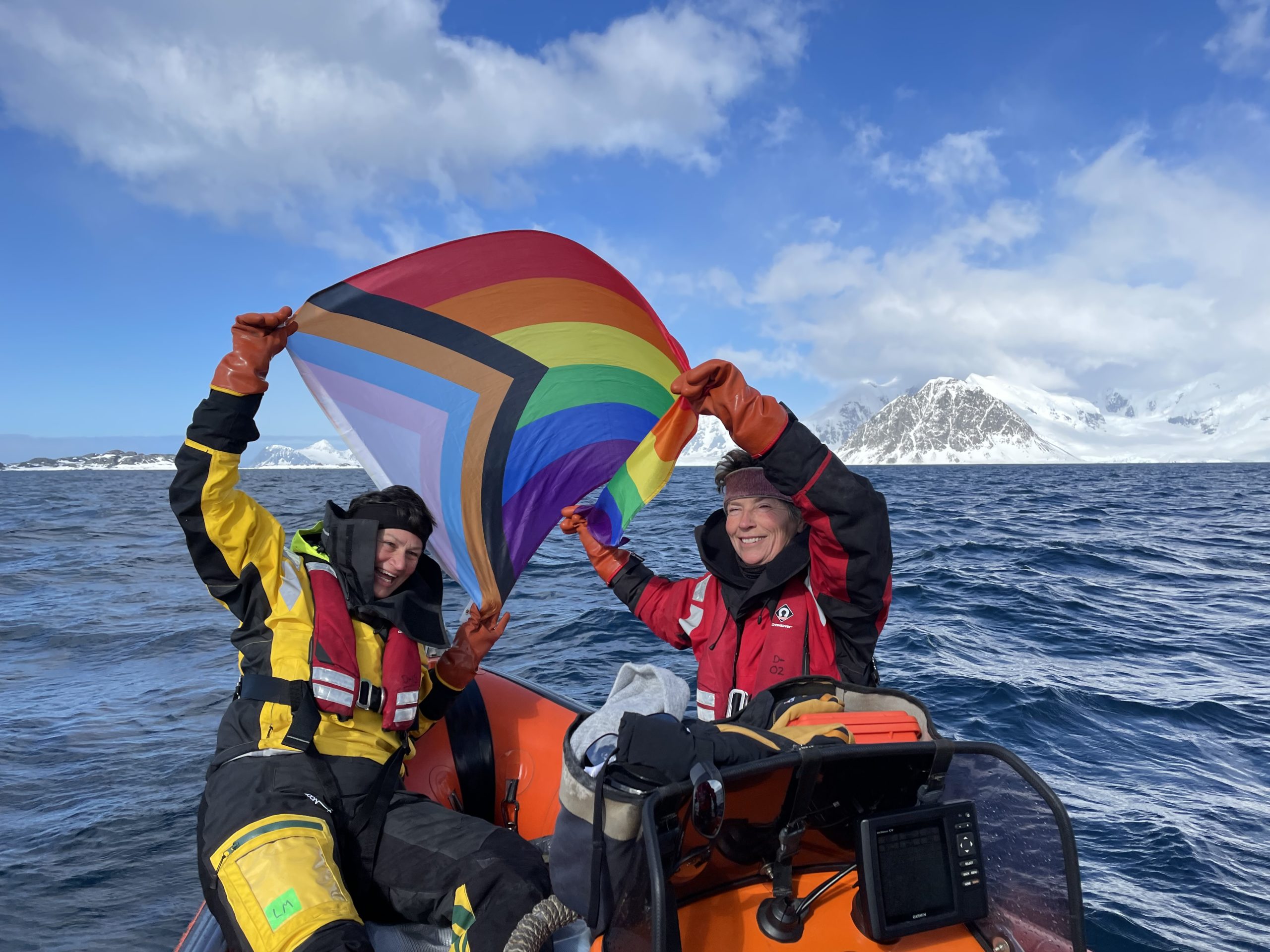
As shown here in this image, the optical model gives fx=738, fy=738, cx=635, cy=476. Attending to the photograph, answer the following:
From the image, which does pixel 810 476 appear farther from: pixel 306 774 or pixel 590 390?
pixel 306 774

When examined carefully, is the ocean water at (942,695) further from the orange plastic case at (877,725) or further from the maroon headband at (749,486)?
the maroon headband at (749,486)

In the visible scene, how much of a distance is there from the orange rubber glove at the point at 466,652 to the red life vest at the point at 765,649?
0.97 m

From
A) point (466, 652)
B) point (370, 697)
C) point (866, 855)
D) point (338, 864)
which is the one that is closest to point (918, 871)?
point (866, 855)

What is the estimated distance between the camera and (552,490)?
13.4 ft

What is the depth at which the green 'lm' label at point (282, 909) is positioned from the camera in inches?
83.2

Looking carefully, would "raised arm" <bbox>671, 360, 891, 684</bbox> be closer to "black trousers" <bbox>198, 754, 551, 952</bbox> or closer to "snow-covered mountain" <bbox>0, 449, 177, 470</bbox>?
"black trousers" <bbox>198, 754, 551, 952</bbox>

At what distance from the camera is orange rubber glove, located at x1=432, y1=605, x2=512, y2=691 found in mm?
3369

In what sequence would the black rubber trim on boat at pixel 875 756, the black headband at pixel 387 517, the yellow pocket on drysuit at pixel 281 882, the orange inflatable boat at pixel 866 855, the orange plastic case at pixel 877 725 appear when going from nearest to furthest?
the black rubber trim on boat at pixel 875 756
the orange inflatable boat at pixel 866 855
the orange plastic case at pixel 877 725
the yellow pocket on drysuit at pixel 281 882
the black headband at pixel 387 517

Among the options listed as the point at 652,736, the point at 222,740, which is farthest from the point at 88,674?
the point at 652,736

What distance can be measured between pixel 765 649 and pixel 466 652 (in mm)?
1404

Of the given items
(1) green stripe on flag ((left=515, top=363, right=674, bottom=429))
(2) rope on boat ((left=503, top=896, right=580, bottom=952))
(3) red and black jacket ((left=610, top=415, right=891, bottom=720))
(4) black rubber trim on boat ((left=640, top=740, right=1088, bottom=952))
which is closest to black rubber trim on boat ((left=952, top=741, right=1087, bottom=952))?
(4) black rubber trim on boat ((left=640, top=740, right=1088, bottom=952))

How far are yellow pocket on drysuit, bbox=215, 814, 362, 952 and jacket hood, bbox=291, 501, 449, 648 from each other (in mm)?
802

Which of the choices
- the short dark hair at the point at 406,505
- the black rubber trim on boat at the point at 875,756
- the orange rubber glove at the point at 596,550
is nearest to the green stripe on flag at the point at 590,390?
the orange rubber glove at the point at 596,550

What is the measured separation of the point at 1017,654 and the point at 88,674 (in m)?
8.55
